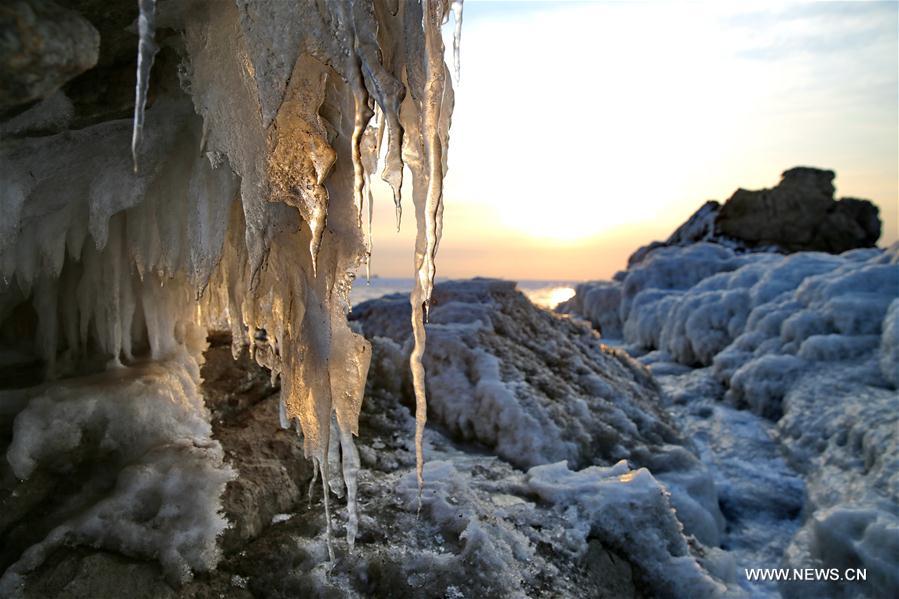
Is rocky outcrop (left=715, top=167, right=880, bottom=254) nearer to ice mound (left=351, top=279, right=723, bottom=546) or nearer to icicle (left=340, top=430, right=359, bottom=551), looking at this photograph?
ice mound (left=351, top=279, right=723, bottom=546)

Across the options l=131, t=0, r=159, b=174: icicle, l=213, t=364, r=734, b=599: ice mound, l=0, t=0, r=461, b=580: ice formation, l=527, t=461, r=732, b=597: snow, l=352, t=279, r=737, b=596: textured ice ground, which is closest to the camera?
l=131, t=0, r=159, b=174: icicle

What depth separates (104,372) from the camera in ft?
12.1

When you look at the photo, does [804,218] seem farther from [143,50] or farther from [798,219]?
[143,50]

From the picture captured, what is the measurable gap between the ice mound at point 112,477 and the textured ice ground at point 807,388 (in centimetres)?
494

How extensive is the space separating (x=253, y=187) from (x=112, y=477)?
189 centimetres

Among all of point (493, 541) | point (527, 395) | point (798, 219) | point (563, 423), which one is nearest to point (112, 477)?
point (493, 541)

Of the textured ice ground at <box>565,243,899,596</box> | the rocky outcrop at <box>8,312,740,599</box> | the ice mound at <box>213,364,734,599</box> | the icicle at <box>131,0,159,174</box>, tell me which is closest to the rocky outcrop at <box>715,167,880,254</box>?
the textured ice ground at <box>565,243,899,596</box>

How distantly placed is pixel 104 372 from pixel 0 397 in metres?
0.58

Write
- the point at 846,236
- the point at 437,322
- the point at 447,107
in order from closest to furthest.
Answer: the point at 447,107
the point at 437,322
the point at 846,236

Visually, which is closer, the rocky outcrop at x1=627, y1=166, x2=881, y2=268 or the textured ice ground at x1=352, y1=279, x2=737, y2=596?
the textured ice ground at x1=352, y1=279, x2=737, y2=596

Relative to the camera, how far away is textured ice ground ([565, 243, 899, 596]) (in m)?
5.29

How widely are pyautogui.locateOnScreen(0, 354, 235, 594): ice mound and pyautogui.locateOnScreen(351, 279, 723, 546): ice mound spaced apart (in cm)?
266

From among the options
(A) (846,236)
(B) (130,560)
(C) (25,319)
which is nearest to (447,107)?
(B) (130,560)

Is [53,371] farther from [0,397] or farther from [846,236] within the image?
[846,236]
